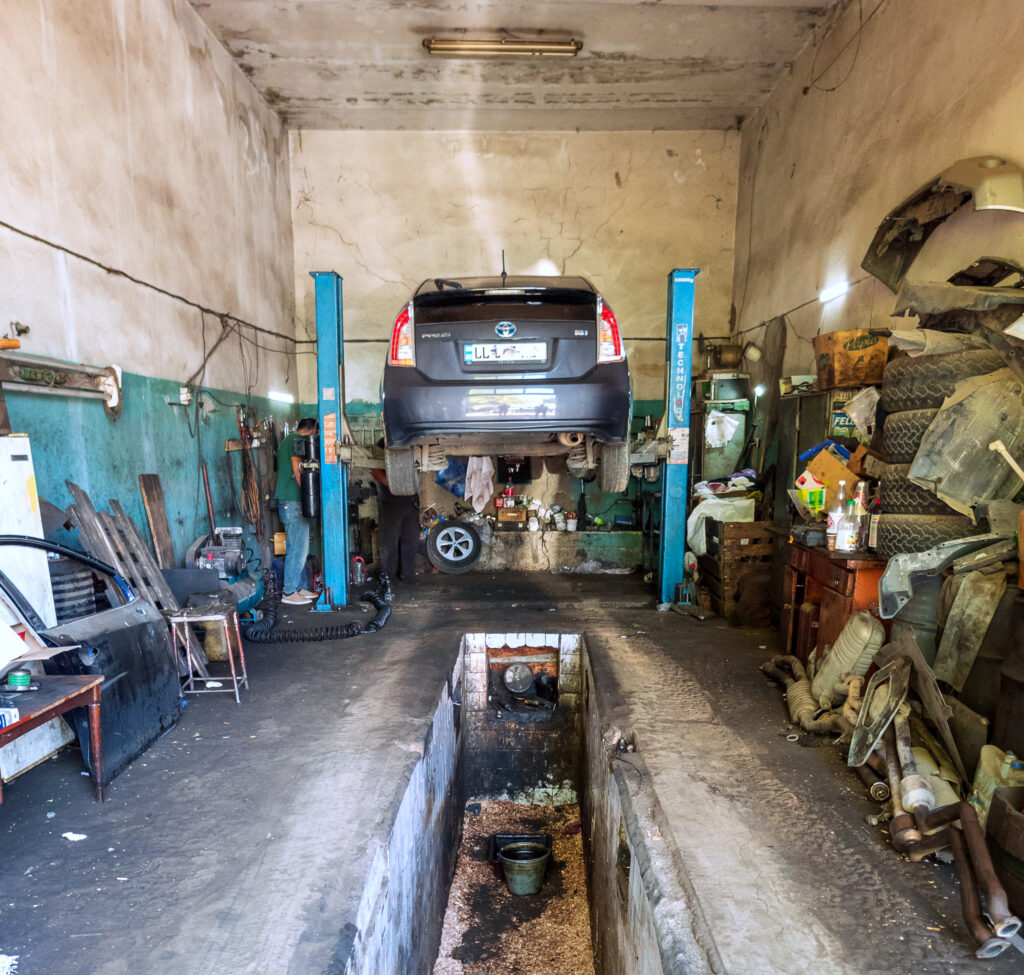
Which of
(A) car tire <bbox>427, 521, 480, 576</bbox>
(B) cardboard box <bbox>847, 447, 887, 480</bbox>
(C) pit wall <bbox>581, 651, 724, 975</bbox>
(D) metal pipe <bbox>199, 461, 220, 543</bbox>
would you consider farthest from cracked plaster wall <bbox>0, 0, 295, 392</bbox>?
(B) cardboard box <bbox>847, 447, 887, 480</bbox>

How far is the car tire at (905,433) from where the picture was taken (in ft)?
10.0

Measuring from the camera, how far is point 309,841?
7.36 ft

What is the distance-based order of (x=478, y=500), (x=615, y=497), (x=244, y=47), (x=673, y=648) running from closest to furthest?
(x=673, y=648)
(x=244, y=47)
(x=478, y=500)
(x=615, y=497)

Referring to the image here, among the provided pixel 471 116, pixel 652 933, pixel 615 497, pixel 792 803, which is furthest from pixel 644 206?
pixel 652 933

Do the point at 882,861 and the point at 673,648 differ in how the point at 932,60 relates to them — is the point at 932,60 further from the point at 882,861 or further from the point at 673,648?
the point at 882,861

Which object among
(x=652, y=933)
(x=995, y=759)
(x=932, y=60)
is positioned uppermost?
(x=932, y=60)

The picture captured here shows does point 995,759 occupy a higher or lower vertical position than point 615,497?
lower

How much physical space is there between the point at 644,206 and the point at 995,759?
7.22 meters

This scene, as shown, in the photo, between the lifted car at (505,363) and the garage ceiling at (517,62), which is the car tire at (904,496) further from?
the garage ceiling at (517,62)

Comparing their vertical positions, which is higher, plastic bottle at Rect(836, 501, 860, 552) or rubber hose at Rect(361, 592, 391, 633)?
plastic bottle at Rect(836, 501, 860, 552)

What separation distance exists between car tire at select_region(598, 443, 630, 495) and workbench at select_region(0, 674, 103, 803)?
10.7ft

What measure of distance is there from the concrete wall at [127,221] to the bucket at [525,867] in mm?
3557

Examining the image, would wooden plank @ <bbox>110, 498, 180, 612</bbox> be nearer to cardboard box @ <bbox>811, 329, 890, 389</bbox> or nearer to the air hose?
the air hose

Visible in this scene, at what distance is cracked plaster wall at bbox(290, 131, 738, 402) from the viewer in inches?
300
